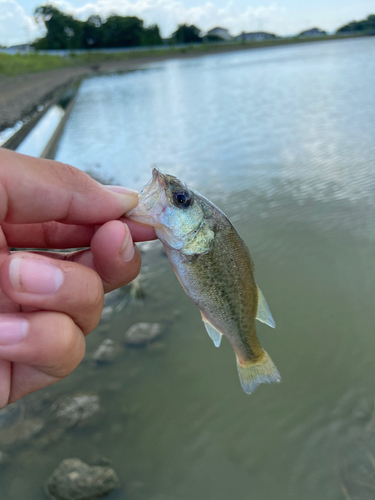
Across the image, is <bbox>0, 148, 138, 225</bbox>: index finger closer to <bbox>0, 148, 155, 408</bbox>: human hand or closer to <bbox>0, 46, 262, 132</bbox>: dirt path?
<bbox>0, 148, 155, 408</bbox>: human hand

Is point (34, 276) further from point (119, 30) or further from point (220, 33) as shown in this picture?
point (220, 33)

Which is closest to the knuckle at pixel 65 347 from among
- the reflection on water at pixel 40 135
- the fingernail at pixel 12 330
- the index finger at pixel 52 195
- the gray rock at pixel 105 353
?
the fingernail at pixel 12 330

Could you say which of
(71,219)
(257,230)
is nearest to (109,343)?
(71,219)

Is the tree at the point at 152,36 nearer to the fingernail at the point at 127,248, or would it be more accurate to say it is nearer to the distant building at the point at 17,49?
the distant building at the point at 17,49

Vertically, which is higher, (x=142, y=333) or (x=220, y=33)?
(x=220, y=33)

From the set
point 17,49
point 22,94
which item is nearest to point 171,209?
point 22,94

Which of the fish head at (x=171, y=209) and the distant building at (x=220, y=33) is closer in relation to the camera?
the fish head at (x=171, y=209)

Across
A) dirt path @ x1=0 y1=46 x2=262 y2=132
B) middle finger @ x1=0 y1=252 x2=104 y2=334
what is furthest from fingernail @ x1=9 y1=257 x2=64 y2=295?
dirt path @ x1=0 y1=46 x2=262 y2=132
